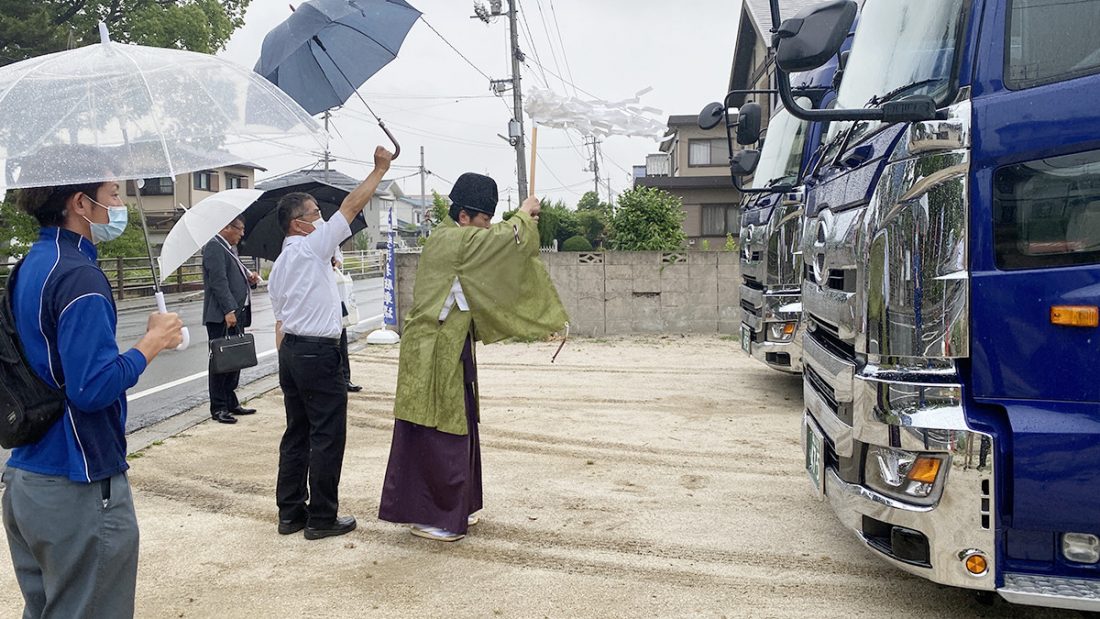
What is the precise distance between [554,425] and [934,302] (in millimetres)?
4383

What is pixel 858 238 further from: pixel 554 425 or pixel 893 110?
pixel 554 425

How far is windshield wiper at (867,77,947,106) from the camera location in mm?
3016

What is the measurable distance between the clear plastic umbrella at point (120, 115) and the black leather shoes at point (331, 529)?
1.84 m

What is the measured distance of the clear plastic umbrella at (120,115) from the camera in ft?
7.69

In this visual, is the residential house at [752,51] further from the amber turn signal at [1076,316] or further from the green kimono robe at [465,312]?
the amber turn signal at [1076,316]

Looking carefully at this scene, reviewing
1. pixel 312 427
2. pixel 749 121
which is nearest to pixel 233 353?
pixel 312 427

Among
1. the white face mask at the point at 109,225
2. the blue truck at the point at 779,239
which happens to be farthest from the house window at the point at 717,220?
the white face mask at the point at 109,225

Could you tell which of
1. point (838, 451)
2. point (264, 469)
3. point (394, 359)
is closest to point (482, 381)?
point (394, 359)

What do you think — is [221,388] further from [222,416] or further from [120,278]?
[120,278]

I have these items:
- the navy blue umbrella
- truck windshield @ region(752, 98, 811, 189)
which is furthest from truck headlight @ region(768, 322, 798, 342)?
the navy blue umbrella

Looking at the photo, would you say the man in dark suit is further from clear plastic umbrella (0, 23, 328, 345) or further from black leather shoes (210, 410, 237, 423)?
clear plastic umbrella (0, 23, 328, 345)

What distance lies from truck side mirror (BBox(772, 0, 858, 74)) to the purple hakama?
2106 mm

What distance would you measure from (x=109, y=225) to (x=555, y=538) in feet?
8.62

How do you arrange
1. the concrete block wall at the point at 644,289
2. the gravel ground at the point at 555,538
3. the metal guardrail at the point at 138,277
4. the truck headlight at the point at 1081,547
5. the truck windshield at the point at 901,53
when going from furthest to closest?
the metal guardrail at the point at 138,277 → the concrete block wall at the point at 644,289 → the gravel ground at the point at 555,538 → the truck windshield at the point at 901,53 → the truck headlight at the point at 1081,547
